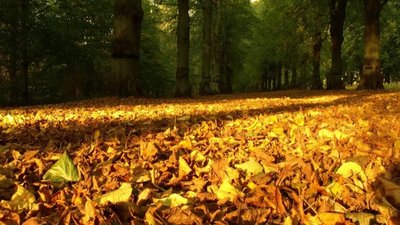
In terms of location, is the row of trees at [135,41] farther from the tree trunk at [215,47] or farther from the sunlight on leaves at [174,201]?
the sunlight on leaves at [174,201]

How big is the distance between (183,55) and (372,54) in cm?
850

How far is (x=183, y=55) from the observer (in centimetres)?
1720

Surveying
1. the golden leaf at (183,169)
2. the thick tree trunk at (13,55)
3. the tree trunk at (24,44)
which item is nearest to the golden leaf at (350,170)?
the golden leaf at (183,169)

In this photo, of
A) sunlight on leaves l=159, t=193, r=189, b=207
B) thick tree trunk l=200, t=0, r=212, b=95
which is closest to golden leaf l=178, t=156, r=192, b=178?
sunlight on leaves l=159, t=193, r=189, b=207

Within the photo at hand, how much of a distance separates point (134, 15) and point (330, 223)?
1061 centimetres

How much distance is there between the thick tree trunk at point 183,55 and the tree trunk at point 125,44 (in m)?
5.05

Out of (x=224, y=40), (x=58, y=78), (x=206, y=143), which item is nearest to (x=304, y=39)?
(x=224, y=40)

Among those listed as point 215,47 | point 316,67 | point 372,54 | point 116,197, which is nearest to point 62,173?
point 116,197

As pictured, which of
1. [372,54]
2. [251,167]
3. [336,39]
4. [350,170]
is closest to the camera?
[350,170]

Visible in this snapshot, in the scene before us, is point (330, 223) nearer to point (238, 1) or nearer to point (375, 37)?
point (375, 37)

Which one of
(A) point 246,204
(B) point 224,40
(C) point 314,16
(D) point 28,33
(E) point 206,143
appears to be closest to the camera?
(A) point 246,204

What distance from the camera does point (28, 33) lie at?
65.6 ft

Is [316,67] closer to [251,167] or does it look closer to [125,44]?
[125,44]

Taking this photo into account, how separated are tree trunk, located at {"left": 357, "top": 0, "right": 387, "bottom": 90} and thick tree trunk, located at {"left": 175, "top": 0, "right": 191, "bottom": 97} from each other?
7752 mm
